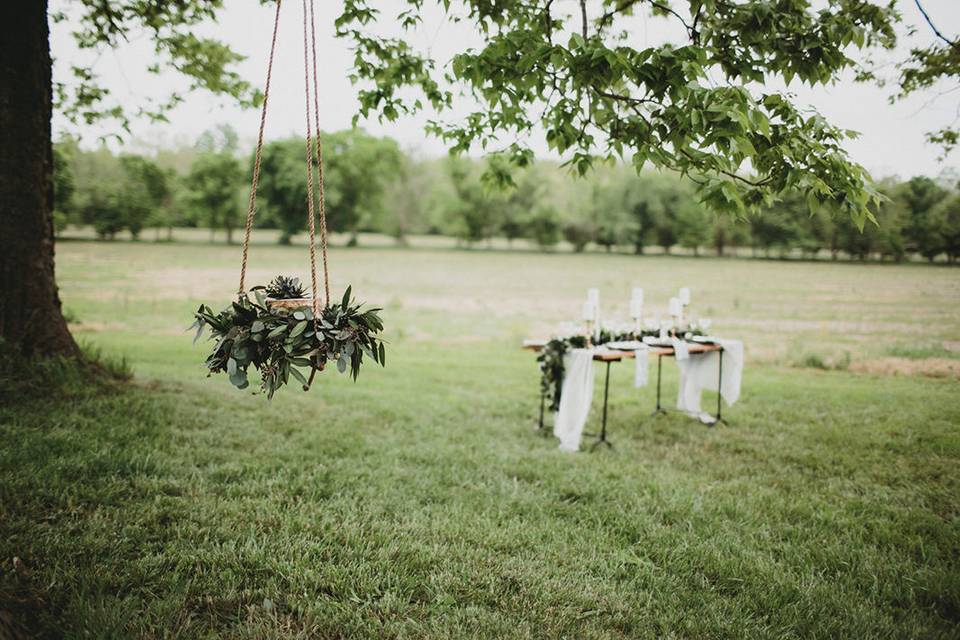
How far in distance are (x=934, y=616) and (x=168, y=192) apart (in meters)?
79.2

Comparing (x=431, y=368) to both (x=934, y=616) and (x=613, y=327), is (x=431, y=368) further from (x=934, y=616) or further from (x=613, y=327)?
(x=934, y=616)

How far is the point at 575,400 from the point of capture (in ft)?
22.6

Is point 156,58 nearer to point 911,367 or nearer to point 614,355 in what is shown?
point 614,355

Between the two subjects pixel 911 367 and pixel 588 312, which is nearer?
pixel 588 312

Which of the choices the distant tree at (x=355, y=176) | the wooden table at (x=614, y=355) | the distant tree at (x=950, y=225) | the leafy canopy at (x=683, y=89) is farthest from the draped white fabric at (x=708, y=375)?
the distant tree at (x=355, y=176)

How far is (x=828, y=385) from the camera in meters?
10.2

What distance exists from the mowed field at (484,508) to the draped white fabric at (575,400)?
0.30 m

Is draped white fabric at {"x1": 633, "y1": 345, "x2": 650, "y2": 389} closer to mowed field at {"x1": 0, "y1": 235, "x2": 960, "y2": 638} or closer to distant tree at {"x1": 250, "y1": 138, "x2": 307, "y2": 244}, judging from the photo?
mowed field at {"x1": 0, "y1": 235, "x2": 960, "y2": 638}

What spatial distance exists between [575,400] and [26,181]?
710cm

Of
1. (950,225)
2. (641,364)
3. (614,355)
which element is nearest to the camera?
(614,355)

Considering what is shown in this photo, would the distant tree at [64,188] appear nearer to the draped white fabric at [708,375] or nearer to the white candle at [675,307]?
the white candle at [675,307]

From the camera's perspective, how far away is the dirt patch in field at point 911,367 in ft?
24.8

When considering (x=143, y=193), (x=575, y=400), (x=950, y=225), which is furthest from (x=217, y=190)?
(x=950, y=225)

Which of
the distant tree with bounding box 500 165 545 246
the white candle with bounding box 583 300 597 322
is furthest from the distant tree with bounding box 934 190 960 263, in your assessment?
the distant tree with bounding box 500 165 545 246
